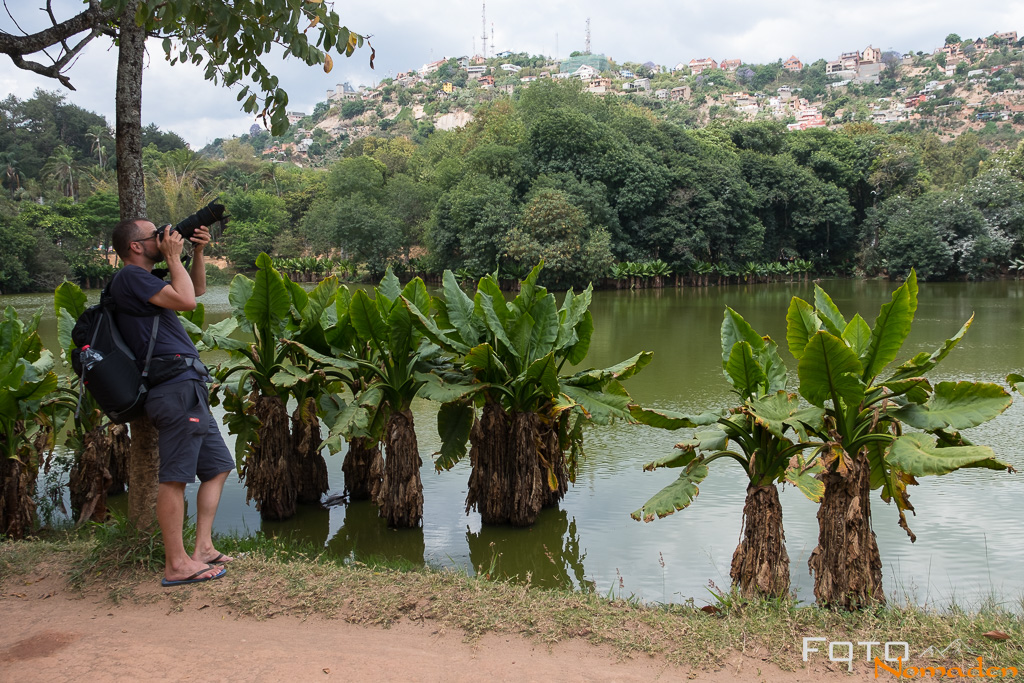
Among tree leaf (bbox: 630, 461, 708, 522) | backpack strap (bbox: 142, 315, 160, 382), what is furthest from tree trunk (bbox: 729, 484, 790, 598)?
backpack strap (bbox: 142, 315, 160, 382)

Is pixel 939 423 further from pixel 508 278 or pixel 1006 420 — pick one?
pixel 508 278

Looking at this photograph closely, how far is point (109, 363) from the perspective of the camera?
10.4ft

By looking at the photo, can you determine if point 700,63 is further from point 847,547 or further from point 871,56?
point 847,547

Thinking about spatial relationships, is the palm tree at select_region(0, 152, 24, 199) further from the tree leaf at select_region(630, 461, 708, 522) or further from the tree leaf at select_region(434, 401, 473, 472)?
the tree leaf at select_region(630, 461, 708, 522)

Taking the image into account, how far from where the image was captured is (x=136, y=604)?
123 inches

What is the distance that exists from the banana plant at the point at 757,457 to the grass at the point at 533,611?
21 centimetres

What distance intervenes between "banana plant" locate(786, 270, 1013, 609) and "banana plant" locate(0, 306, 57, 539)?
4242 millimetres

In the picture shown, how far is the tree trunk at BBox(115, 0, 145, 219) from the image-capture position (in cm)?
382

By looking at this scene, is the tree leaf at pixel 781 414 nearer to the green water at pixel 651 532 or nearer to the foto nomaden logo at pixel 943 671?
the green water at pixel 651 532

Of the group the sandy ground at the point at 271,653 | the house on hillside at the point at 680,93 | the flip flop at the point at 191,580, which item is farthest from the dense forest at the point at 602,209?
the house on hillside at the point at 680,93

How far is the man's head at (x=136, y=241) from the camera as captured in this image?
337 centimetres

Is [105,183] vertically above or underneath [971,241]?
above

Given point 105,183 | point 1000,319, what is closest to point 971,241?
point 1000,319

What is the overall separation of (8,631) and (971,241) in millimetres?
35495
